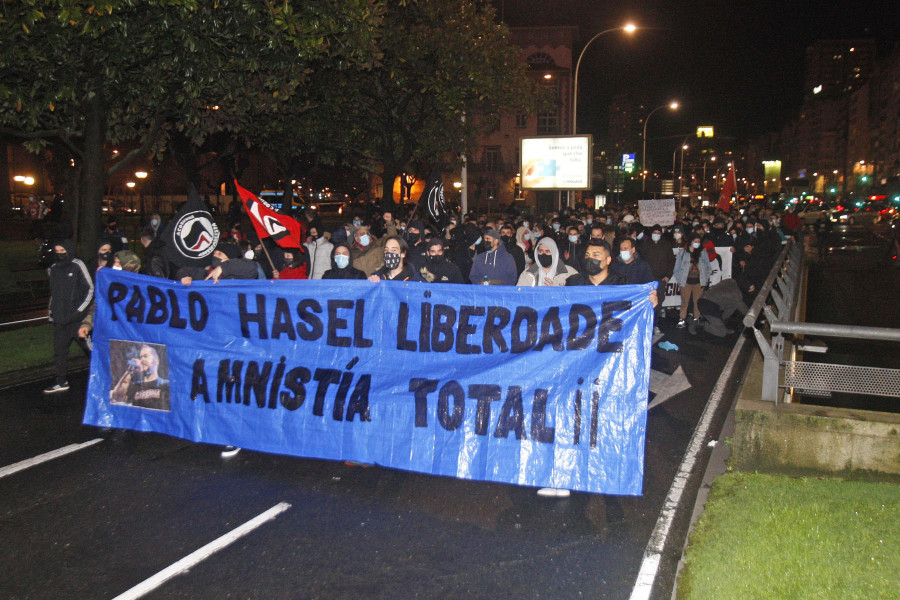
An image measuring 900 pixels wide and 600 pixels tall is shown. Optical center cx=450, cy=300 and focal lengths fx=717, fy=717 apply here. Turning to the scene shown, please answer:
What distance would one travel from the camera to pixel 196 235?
778 centimetres

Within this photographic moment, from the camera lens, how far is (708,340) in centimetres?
1156

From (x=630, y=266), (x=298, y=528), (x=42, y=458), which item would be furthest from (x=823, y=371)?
(x=42, y=458)

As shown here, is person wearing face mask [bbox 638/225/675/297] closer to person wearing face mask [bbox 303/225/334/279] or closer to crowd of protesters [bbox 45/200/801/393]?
crowd of protesters [bbox 45/200/801/393]

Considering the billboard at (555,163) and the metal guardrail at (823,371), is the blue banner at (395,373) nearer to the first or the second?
the metal guardrail at (823,371)

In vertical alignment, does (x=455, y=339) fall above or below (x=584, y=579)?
above

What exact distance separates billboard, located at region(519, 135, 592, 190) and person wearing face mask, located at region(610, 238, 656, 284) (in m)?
17.3

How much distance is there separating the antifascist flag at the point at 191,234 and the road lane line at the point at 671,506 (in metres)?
5.38

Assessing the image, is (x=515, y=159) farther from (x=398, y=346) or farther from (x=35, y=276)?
(x=398, y=346)

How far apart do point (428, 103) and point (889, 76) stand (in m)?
112

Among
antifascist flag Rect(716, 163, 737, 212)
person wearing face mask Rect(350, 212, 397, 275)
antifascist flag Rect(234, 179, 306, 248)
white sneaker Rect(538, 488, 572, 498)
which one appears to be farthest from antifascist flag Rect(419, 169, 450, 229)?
antifascist flag Rect(716, 163, 737, 212)

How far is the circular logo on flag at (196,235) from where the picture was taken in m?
7.70

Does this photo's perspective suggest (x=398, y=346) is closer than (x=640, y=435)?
No

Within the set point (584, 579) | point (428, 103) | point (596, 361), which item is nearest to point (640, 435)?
Result: point (596, 361)

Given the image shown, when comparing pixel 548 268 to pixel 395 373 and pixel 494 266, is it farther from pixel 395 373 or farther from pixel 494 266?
pixel 395 373
